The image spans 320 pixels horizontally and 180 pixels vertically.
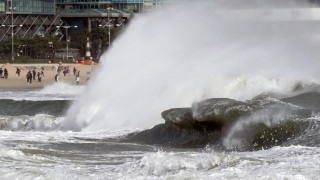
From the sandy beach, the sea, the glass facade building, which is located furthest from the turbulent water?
the glass facade building

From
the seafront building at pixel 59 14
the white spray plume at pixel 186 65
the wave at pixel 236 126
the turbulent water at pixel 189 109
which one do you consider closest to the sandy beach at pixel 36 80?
the white spray plume at pixel 186 65

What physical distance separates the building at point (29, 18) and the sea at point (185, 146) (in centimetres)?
8284

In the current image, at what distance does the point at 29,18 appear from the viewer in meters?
111

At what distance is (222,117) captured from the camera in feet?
65.2

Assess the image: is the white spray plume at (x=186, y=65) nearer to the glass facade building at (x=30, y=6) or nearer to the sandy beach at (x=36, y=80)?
the sandy beach at (x=36, y=80)

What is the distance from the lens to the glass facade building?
107 m

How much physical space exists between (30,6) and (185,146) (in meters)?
93.2

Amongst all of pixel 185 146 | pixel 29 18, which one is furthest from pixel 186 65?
pixel 29 18

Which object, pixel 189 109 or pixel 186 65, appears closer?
pixel 189 109

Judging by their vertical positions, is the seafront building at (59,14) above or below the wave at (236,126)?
above

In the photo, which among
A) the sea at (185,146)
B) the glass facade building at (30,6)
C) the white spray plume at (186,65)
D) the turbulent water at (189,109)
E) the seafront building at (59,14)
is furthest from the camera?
the seafront building at (59,14)

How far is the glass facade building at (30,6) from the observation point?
107m

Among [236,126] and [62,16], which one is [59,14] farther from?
[236,126]

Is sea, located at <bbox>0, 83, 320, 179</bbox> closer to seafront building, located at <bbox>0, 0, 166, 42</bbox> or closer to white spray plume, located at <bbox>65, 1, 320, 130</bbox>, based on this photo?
white spray plume, located at <bbox>65, 1, 320, 130</bbox>
